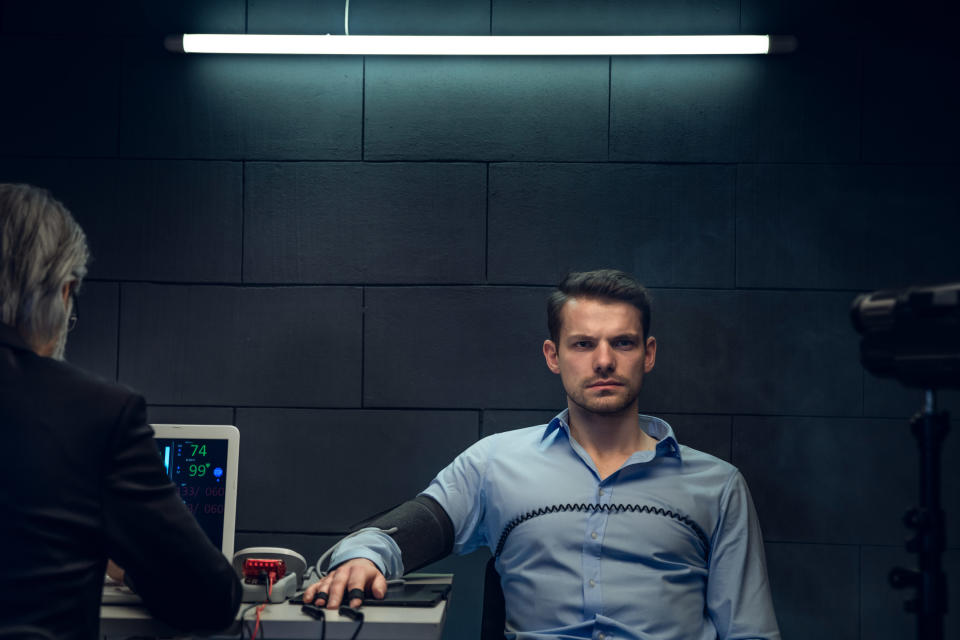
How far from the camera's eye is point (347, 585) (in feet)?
5.77

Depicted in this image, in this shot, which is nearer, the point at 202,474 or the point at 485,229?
the point at 202,474

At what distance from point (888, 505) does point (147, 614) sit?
2218mm

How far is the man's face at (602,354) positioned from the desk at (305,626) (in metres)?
0.73

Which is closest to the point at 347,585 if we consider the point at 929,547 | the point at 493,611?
the point at 493,611

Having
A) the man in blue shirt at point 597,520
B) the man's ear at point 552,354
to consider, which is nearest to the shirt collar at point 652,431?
the man in blue shirt at point 597,520

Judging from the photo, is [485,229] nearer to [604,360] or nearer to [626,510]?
[604,360]

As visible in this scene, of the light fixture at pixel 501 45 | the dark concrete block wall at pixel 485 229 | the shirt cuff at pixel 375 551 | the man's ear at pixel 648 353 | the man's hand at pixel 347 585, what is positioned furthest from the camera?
the dark concrete block wall at pixel 485 229

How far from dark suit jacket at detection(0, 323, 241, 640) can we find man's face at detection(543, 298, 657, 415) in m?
1.11

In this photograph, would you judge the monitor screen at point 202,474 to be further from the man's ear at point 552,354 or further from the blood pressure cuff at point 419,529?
the man's ear at point 552,354

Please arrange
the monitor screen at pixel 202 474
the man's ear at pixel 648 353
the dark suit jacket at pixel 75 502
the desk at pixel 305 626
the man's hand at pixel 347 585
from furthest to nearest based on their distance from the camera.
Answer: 1. the man's ear at pixel 648 353
2. the monitor screen at pixel 202 474
3. the man's hand at pixel 347 585
4. the desk at pixel 305 626
5. the dark suit jacket at pixel 75 502

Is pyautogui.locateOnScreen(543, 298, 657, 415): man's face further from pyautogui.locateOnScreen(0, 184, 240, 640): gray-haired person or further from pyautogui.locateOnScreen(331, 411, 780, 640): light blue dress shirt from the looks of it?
pyautogui.locateOnScreen(0, 184, 240, 640): gray-haired person

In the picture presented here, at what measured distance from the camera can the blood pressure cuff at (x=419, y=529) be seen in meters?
1.97

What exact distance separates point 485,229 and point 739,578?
1.33m

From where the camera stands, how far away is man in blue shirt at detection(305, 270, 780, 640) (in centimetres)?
189
